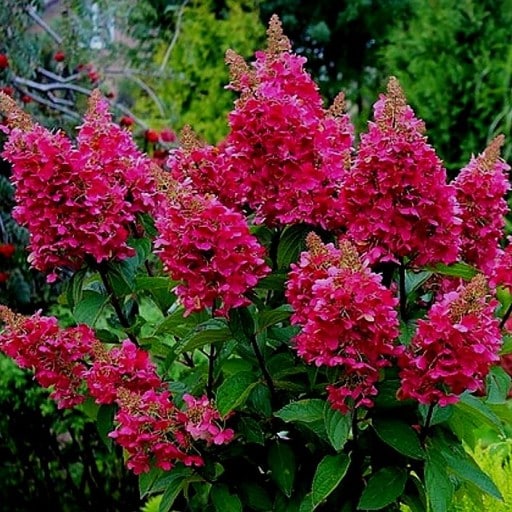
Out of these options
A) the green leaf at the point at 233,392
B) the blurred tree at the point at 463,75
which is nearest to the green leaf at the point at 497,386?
the green leaf at the point at 233,392

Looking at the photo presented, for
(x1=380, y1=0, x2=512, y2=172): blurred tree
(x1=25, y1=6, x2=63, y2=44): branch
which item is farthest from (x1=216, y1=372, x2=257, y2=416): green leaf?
(x1=380, y1=0, x2=512, y2=172): blurred tree

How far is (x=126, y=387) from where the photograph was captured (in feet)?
5.01

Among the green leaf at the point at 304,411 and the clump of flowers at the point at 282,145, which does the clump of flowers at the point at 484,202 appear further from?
the green leaf at the point at 304,411

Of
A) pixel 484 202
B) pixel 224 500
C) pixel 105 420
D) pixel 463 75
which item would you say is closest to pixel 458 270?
pixel 484 202

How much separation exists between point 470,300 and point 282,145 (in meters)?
0.38

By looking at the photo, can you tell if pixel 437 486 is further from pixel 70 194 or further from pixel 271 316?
pixel 70 194

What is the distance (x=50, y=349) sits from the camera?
1.52m

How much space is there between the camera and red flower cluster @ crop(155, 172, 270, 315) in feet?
4.33

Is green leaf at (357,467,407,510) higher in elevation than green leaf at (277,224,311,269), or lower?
lower

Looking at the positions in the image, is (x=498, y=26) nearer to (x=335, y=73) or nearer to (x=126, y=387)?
(x=335, y=73)

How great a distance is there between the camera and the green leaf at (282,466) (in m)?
1.54

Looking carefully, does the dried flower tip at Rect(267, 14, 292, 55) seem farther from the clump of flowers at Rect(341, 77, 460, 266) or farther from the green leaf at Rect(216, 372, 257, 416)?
the green leaf at Rect(216, 372, 257, 416)

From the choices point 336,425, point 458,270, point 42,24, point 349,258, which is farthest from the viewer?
point 42,24

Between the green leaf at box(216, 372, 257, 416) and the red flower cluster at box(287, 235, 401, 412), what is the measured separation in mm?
135
